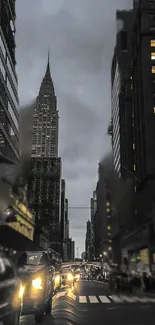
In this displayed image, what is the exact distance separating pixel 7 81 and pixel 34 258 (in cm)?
5576

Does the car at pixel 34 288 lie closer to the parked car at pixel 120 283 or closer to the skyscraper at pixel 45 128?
the parked car at pixel 120 283

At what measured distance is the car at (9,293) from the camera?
18.9ft

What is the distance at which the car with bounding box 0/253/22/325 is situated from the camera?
5771 mm

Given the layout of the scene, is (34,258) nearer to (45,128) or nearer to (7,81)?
(45,128)

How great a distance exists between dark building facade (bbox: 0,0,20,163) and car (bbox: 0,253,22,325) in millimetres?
44643

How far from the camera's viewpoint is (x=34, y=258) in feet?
37.4

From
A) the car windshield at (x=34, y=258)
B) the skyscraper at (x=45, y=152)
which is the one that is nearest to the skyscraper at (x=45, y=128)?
the skyscraper at (x=45, y=152)

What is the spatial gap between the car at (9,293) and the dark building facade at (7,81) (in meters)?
44.6

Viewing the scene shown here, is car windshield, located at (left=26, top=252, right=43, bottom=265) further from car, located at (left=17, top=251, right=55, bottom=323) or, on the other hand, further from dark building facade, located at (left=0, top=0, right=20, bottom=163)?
dark building facade, located at (left=0, top=0, right=20, bottom=163)

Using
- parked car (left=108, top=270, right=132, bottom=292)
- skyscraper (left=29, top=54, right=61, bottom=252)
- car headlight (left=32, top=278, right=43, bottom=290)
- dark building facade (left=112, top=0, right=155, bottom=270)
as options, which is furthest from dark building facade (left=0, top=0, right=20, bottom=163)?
car headlight (left=32, top=278, right=43, bottom=290)

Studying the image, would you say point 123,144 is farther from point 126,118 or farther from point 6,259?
point 6,259

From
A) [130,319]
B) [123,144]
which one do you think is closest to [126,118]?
[123,144]

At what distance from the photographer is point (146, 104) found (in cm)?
7069

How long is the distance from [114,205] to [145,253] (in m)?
2.44
